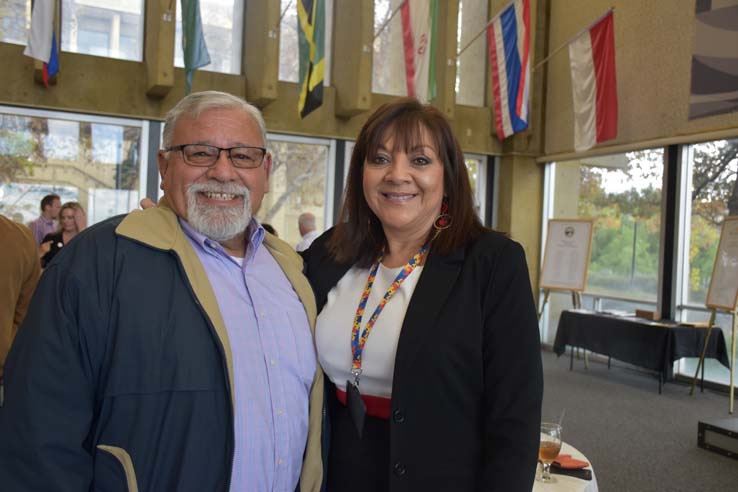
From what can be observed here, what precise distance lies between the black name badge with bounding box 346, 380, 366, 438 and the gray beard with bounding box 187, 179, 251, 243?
543mm

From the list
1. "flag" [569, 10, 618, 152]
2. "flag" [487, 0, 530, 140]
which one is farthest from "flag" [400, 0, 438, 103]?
"flag" [569, 10, 618, 152]

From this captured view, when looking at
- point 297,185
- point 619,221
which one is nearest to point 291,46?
point 297,185

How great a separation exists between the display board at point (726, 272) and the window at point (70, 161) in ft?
23.3

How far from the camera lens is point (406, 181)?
6.06 ft

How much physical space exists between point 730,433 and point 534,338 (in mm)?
4203

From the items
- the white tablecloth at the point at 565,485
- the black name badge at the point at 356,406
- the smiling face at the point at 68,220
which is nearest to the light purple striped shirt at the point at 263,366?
the black name badge at the point at 356,406

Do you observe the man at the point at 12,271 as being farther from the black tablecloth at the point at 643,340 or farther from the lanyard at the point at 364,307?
the black tablecloth at the point at 643,340

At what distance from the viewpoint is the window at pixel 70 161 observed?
8336 millimetres

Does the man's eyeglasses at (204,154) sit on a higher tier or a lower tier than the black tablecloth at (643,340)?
higher

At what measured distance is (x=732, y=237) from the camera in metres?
6.74

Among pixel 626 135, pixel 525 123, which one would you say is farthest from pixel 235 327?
pixel 626 135

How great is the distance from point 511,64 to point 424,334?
7.71 meters

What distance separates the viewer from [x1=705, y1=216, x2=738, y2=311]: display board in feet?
21.6

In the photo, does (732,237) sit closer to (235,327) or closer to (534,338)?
(534,338)
